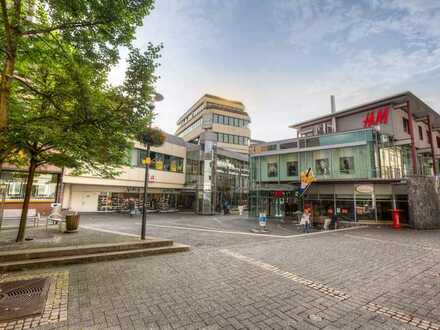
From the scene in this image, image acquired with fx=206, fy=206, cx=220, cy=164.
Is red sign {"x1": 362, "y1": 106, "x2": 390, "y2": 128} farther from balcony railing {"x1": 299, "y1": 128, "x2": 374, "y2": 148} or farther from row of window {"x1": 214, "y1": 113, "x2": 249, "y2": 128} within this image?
row of window {"x1": 214, "y1": 113, "x2": 249, "y2": 128}

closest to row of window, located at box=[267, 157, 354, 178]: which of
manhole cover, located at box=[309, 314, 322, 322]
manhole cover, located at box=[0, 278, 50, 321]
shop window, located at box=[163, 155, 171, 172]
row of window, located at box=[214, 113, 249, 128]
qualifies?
shop window, located at box=[163, 155, 171, 172]

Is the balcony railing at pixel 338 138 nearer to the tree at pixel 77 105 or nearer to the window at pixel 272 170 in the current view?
the window at pixel 272 170

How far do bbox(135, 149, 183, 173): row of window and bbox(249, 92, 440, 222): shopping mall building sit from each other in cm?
1299

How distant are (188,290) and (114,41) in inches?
272

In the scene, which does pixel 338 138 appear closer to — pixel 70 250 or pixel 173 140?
pixel 70 250

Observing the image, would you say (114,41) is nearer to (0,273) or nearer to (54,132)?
(54,132)

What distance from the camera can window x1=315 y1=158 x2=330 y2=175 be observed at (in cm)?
1955

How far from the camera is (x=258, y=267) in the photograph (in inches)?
257

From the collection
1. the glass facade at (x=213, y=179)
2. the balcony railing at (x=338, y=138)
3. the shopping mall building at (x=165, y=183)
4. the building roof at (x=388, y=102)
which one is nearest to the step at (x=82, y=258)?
the shopping mall building at (x=165, y=183)

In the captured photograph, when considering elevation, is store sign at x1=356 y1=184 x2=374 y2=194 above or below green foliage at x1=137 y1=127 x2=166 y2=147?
below

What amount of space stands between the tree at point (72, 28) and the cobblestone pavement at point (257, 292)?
4.15 m

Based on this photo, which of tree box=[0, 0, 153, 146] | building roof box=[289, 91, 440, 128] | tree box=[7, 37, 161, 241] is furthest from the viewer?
building roof box=[289, 91, 440, 128]

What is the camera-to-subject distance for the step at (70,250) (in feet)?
20.0

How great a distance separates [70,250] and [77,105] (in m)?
4.71
